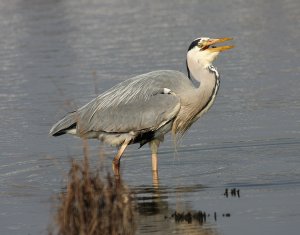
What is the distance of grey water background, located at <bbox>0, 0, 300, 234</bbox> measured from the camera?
10109 millimetres

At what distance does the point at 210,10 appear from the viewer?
2494 centimetres

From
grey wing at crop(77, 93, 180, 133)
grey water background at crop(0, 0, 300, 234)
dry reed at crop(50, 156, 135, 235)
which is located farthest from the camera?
grey wing at crop(77, 93, 180, 133)

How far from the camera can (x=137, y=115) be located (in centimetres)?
1193

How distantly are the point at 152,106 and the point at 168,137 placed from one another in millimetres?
2030

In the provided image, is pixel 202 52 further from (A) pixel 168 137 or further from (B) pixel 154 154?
(A) pixel 168 137

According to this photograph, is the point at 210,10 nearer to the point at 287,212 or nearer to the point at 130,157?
the point at 130,157

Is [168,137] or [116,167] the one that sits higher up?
[168,137]

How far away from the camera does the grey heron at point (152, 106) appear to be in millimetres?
11844

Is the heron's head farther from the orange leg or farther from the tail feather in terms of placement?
the tail feather

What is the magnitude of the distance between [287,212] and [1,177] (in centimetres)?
374

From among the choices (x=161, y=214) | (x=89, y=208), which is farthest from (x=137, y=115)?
(x=89, y=208)

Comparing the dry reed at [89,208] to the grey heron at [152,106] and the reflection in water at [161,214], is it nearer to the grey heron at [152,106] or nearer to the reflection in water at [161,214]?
the reflection in water at [161,214]

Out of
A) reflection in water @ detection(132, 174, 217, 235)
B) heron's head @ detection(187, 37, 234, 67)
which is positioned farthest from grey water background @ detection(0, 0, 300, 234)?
heron's head @ detection(187, 37, 234, 67)

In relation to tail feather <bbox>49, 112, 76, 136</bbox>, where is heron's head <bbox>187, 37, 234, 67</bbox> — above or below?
above
